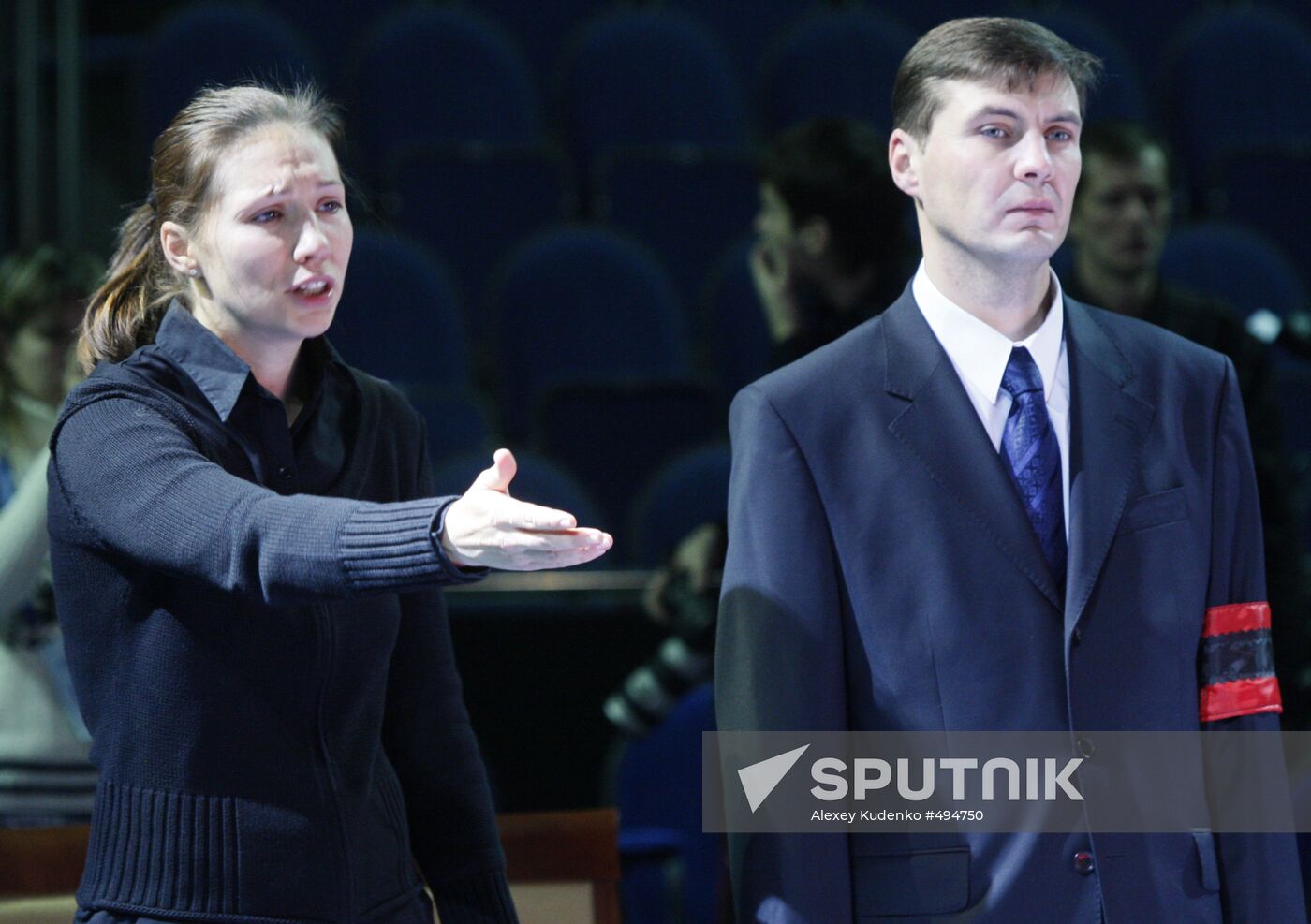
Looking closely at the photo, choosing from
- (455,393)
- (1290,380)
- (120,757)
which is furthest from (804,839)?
(1290,380)

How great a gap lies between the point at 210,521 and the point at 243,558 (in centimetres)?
5

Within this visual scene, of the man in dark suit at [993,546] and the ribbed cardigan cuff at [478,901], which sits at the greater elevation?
the man in dark suit at [993,546]

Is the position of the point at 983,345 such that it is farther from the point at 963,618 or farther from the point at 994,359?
the point at 963,618

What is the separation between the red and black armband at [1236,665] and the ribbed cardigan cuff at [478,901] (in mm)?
730

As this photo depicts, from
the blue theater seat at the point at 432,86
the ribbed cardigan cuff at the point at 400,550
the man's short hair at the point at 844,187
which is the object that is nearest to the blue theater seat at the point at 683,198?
the blue theater seat at the point at 432,86

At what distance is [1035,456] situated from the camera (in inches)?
67.4

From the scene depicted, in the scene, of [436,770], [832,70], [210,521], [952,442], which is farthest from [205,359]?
[832,70]

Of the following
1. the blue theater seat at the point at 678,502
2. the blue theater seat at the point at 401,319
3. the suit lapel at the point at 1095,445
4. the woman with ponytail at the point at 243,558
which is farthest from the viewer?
the blue theater seat at the point at 401,319

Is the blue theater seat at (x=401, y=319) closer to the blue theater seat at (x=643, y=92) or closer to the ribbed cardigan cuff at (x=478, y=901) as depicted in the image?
the blue theater seat at (x=643, y=92)

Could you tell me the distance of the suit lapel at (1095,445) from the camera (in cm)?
165

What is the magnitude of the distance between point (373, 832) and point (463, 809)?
0.47ft

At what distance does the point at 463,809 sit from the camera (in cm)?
172

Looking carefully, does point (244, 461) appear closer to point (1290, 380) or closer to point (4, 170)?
point (1290, 380)

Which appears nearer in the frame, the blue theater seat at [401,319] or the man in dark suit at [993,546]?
the man in dark suit at [993,546]
